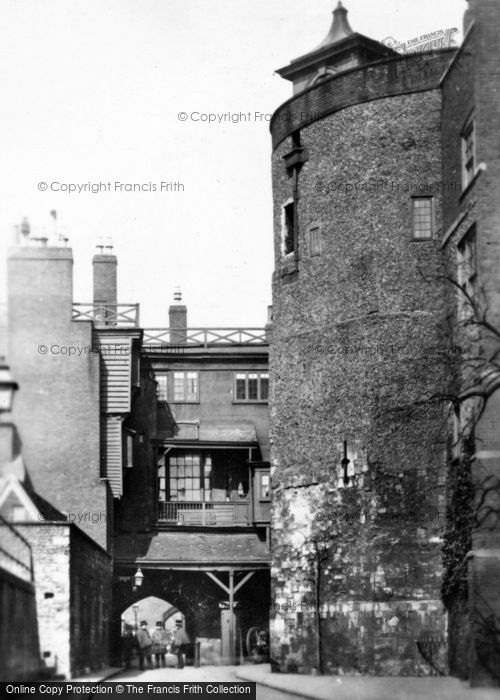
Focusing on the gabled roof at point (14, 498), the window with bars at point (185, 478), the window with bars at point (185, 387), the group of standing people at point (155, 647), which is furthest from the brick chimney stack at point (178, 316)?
the gabled roof at point (14, 498)

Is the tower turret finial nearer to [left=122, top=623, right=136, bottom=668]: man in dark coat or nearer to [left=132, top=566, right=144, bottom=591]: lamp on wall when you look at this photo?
[left=132, top=566, right=144, bottom=591]: lamp on wall

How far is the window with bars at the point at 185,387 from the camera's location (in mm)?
44469

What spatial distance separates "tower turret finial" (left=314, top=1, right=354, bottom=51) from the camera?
37406 millimetres

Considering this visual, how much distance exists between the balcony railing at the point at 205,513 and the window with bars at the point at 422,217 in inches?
572

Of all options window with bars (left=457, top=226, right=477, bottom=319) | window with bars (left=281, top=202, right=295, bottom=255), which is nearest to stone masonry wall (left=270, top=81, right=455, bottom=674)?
window with bars (left=281, top=202, right=295, bottom=255)

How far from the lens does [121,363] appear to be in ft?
131

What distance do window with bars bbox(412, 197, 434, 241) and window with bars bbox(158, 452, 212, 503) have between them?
14729 millimetres

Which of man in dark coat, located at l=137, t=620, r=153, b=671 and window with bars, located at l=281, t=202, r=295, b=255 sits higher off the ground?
window with bars, located at l=281, t=202, r=295, b=255

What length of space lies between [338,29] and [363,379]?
37.3ft

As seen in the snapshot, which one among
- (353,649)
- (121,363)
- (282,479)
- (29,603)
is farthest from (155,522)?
(29,603)

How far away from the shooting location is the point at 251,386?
44875 mm

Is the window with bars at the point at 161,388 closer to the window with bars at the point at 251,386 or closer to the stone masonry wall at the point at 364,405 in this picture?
the window with bars at the point at 251,386

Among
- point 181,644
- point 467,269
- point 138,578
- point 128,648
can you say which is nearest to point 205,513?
point 138,578

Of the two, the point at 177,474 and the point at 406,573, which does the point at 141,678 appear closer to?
the point at 406,573
